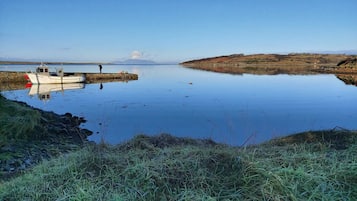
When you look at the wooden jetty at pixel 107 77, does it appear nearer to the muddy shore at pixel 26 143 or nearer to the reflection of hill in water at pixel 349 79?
the reflection of hill in water at pixel 349 79

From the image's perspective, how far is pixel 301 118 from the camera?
13.9m

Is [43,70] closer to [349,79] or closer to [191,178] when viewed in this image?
[191,178]

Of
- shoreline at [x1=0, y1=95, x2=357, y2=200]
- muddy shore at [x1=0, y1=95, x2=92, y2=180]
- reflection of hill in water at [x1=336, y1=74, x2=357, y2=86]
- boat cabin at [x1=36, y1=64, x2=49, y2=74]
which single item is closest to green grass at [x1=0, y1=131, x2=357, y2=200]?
shoreline at [x1=0, y1=95, x2=357, y2=200]

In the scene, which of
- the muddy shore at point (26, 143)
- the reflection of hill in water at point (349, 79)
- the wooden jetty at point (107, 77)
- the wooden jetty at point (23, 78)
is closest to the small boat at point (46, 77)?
the wooden jetty at point (23, 78)

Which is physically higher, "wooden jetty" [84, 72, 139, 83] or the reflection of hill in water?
"wooden jetty" [84, 72, 139, 83]

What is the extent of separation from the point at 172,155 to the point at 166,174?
0.68m

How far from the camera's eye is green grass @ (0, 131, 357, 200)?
9.91ft

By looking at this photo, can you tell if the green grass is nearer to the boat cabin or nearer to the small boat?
the small boat

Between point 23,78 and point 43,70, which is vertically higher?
point 43,70

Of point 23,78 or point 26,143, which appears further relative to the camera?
point 23,78

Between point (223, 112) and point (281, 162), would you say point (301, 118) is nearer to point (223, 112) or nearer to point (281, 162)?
point (223, 112)

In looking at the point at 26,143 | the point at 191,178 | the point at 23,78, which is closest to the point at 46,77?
the point at 23,78

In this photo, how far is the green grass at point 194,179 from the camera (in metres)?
3.02

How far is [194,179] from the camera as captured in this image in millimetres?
3264
